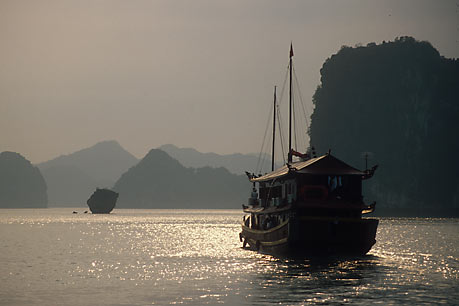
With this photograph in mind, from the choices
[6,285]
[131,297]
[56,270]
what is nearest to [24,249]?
[56,270]

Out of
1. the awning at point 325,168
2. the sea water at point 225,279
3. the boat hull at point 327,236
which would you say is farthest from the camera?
the awning at point 325,168

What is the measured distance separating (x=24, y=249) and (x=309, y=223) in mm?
36601

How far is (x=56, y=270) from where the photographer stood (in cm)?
4750

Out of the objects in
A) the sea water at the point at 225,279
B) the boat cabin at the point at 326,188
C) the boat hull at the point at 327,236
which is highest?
the boat cabin at the point at 326,188

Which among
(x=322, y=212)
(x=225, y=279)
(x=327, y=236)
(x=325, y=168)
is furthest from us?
(x=325, y=168)

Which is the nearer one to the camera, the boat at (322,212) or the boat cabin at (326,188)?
the boat at (322,212)

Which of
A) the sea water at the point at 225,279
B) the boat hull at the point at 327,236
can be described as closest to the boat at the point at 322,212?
the boat hull at the point at 327,236

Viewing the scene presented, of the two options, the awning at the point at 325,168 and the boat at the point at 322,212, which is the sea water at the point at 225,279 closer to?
the boat at the point at 322,212

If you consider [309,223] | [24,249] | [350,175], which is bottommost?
[24,249]

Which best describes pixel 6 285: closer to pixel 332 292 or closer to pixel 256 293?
pixel 256 293

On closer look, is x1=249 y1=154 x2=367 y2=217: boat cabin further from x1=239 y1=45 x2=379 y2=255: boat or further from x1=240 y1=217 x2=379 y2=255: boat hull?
x1=240 y1=217 x2=379 y2=255: boat hull

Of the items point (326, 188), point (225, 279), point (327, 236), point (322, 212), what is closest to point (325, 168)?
point (326, 188)

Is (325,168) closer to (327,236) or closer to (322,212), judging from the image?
(322,212)

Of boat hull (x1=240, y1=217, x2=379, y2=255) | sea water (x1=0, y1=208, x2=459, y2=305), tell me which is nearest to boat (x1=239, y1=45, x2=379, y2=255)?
boat hull (x1=240, y1=217, x2=379, y2=255)
